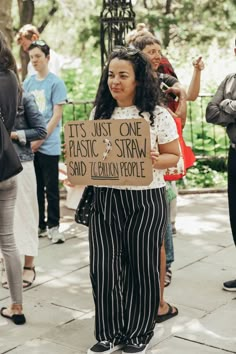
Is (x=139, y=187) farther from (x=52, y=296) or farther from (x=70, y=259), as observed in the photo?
(x=70, y=259)

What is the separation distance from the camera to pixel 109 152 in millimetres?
4570

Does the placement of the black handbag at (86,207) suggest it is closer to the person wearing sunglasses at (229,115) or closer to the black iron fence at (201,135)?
the person wearing sunglasses at (229,115)

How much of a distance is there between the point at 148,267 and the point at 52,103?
3.02 meters

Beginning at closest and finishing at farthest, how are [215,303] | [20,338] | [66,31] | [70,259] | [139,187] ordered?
[139,187]
[20,338]
[215,303]
[70,259]
[66,31]

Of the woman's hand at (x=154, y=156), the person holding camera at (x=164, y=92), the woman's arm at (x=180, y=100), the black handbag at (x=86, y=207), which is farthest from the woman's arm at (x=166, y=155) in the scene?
the woman's arm at (x=180, y=100)

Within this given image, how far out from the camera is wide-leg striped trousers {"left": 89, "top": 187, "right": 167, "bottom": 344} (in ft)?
15.0


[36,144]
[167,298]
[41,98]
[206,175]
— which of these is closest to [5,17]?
[41,98]

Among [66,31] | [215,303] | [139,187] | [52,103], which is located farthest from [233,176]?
[66,31]

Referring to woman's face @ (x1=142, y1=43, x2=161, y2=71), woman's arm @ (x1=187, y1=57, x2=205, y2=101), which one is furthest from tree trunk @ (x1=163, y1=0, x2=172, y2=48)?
woman's face @ (x1=142, y1=43, x2=161, y2=71)

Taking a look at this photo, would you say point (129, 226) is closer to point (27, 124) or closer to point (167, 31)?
point (27, 124)

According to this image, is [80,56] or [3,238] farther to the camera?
[80,56]

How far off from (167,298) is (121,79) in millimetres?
1928

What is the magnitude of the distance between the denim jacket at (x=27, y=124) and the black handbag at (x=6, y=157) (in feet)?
2.32

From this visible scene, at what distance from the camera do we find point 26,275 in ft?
20.0
